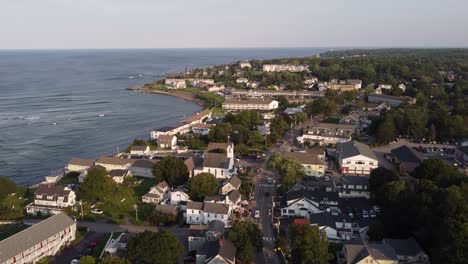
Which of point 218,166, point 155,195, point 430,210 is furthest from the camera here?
point 218,166

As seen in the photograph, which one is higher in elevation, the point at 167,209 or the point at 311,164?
the point at 311,164

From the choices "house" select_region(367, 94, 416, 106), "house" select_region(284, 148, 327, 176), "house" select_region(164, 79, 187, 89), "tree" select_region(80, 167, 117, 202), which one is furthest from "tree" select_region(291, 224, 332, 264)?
"house" select_region(164, 79, 187, 89)

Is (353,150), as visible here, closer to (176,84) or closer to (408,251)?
(408,251)

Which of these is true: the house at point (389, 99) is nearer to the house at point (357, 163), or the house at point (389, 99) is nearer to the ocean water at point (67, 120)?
the ocean water at point (67, 120)

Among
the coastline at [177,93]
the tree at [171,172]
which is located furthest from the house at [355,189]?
the coastline at [177,93]

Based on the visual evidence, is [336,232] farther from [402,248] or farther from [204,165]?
[204,165]

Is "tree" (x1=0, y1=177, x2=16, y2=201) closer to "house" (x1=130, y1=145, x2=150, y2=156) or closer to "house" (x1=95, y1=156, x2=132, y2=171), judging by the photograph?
"house" (x1=95, y1=156, x2=132, y2=171)

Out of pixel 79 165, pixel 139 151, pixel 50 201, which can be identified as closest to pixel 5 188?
pixel 50 201
